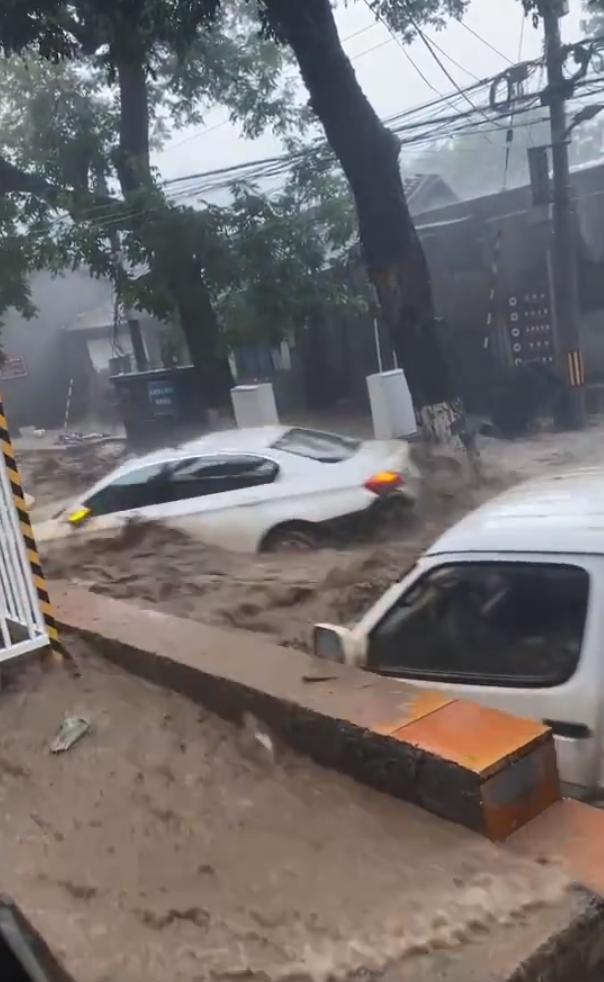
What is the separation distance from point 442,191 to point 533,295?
20.4 feet

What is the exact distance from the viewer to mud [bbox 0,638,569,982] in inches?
88.5

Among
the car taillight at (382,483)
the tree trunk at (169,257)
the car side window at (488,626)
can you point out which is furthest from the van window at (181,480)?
the tree trunk at (169,257)

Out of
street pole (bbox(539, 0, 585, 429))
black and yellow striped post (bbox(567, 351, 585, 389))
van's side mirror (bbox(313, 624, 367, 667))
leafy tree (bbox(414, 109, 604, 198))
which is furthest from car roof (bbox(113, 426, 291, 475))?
leafy tree (bbox(414, 109, 604, 198))

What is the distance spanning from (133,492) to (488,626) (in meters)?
4.57

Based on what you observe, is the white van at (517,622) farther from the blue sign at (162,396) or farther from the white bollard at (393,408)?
the blue sign at (162,396)

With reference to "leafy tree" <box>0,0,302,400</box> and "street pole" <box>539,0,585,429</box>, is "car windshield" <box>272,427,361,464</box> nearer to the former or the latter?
"leafy tree" <box>0,0,302,400</box>

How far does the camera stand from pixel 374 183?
9.38m

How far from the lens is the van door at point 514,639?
9.30 feet

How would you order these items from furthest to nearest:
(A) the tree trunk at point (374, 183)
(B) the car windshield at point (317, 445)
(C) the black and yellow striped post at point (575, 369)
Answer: (C) the black and yellow striped post at point (575, 369) < (A) the tree trunk at point (374, 183) < (B) the car windshield at point (317, 445)

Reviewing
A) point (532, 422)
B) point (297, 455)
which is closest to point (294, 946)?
point (297, 455)

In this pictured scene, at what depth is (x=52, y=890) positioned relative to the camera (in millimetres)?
2635

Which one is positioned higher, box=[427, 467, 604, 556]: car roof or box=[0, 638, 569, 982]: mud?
box=[427, 467, 604, 556]: car roof

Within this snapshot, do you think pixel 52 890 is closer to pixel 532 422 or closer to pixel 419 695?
pixel 419 695

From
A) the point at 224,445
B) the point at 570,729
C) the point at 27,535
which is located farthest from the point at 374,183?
the point at 570,729
